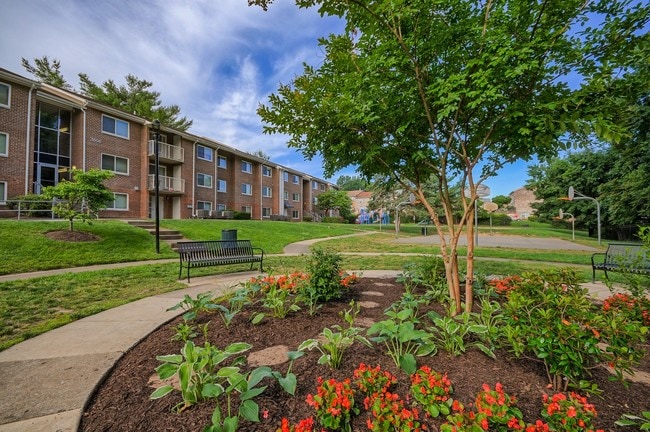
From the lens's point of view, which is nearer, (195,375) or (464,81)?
(195,375)

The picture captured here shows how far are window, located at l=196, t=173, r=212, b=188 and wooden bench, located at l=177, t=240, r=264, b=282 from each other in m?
19.3

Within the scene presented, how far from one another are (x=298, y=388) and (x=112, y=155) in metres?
21.8

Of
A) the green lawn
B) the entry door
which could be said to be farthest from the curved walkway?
the entry door

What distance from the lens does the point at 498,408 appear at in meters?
1.57

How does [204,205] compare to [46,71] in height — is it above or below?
below

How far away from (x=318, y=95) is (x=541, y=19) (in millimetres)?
2307

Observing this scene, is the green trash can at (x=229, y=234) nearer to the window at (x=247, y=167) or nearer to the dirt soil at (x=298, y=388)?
the dirt soil at (x=298, y=388)

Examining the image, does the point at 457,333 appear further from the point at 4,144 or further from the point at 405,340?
the point at 4,144

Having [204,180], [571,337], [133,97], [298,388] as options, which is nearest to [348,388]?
[298,388]

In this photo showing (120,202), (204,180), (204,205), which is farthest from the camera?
(204,180)

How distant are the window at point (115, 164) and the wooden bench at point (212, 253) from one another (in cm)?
1568

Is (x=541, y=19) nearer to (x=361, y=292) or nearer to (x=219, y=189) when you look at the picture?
(x=361, y=292)

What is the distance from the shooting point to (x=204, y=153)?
82.1 feet

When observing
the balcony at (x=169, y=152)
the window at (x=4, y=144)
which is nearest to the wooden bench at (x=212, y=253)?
A: the window at (x=4, y=144)
